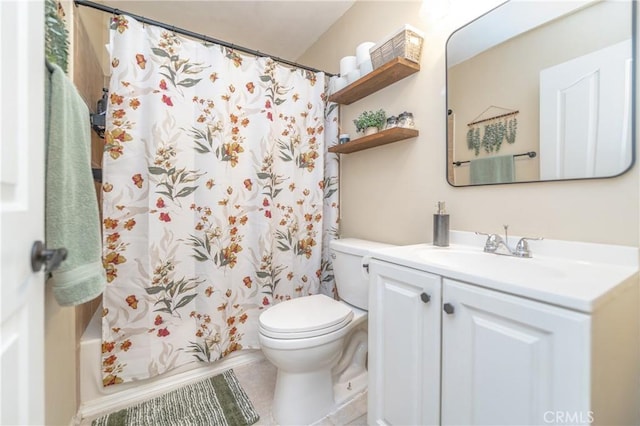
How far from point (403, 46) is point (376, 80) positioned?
22 cm

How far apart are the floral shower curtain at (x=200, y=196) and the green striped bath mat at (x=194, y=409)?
5.7 inches

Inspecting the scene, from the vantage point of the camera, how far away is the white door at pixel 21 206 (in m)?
0.45

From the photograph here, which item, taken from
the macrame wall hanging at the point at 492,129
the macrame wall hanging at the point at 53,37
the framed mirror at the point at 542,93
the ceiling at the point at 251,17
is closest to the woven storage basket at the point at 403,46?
the framed mirror at the point at 542,93

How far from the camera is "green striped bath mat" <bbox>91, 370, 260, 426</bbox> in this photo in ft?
4.14

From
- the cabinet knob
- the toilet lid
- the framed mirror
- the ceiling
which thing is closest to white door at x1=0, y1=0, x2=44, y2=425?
the toilet lid

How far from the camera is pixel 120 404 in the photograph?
1.37 m

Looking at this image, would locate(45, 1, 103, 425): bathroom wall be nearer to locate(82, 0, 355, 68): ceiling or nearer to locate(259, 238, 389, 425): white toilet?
locate(82, 0, 355, 68): ceiling

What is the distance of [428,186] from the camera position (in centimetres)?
142

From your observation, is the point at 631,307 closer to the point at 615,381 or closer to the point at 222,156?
the point at 615,381

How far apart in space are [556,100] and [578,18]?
0.89 ft

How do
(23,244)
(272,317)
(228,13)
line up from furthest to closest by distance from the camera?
1. (228,13)
2. (272,317)
3. (23,244)

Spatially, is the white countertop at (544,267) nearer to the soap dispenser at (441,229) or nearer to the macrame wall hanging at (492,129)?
the soap dispenser at (441,229)

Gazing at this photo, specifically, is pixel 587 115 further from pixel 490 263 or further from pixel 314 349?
pixel 314 349

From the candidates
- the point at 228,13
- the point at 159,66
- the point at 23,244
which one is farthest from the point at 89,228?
the point at 228,13
